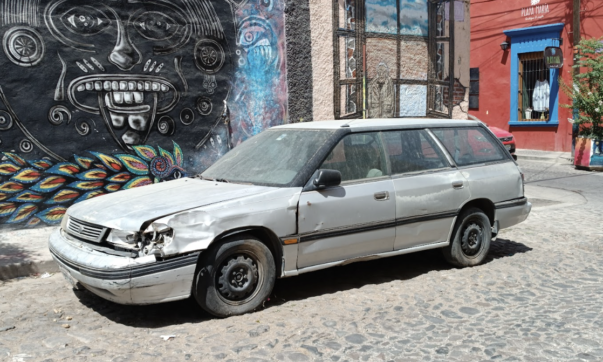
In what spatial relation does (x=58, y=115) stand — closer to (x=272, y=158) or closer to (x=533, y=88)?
(x=272, y=158)

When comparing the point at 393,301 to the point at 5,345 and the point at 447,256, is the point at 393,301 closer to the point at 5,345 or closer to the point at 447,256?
the point at 447,256

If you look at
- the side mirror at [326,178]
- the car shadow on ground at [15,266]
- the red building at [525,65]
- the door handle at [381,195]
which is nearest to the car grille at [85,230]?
the car shadow on ground at [15,266]

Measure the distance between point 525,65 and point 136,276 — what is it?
19.5 m

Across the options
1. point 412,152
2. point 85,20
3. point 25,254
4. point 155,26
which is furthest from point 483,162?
point 85,20

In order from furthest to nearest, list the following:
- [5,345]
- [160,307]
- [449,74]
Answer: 1. [449,74]
2. [160,307]
3. [5,345]

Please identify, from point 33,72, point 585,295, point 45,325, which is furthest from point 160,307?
point 33,72

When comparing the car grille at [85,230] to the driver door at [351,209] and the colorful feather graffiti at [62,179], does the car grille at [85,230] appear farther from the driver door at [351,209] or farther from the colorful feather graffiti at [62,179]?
the colorful feather graffiti at [62,179]

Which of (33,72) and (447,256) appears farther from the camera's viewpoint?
(33,72)

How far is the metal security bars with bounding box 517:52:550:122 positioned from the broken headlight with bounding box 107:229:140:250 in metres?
18.6

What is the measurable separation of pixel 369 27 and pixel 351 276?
6.81 metres

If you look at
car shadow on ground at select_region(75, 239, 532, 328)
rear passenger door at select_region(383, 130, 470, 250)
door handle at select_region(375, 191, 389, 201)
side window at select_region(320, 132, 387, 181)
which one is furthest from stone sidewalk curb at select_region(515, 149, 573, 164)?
door handle at select_region(375, 191, 389, 201)

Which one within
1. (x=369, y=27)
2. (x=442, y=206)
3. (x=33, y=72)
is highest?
(x=369, y=27)

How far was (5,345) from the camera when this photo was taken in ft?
14.0

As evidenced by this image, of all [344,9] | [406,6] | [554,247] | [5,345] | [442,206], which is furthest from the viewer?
[406,6]
